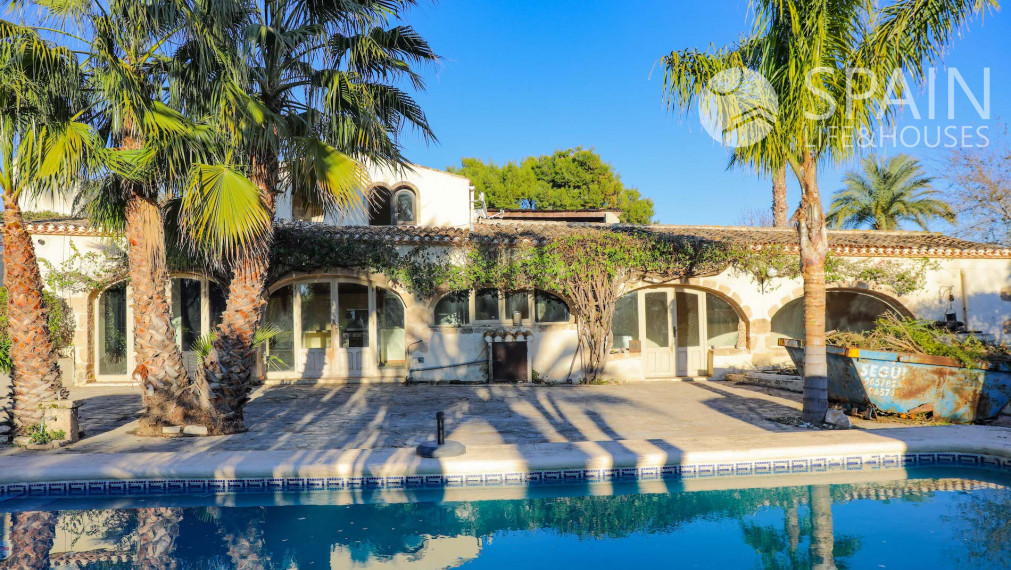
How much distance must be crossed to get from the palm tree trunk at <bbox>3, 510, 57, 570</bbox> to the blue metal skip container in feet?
29.7

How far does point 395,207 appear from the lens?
17250 mm

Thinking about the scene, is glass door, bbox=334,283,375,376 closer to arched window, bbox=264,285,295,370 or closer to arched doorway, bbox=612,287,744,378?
arched window, bbox=264,285,295,370

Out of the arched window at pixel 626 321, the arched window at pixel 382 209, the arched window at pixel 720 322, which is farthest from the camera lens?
the arched window at pixel 382 209

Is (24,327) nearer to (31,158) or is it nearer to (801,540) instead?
(31,158)

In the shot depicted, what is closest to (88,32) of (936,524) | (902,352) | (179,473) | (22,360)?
(22,360)

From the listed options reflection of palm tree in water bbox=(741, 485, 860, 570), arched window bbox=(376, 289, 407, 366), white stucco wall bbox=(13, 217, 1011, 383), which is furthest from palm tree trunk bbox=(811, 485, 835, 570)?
arched window bbox=(376, 289, 407, 366)

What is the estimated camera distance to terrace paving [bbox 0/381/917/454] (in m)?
7.79

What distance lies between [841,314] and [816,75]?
12253mm

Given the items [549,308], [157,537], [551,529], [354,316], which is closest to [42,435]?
[157,537]

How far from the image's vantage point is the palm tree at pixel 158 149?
23.0 feet

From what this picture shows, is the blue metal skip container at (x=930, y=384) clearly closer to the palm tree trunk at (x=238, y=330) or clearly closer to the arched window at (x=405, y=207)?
the palm tree trunk at (x=238, y=330)

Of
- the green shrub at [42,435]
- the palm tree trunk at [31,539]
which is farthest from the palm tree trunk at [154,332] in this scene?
the palm tree trunk at [31,539]

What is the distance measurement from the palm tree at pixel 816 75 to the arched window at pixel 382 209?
1019 cm

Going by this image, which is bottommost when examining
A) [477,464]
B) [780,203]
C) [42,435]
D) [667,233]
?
[477,464]
